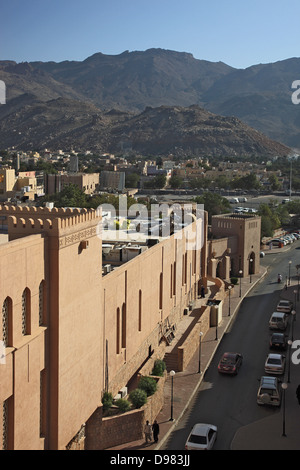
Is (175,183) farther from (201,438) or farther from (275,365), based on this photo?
(201,438)

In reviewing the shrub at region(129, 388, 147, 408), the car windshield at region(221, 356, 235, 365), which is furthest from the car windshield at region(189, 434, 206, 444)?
the car windshield at region(221, 356, 235, 365)

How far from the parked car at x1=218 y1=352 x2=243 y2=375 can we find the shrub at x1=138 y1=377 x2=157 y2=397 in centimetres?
445

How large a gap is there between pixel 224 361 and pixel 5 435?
11295mm

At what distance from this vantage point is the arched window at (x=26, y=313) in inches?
482

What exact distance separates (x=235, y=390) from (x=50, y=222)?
33.2ft

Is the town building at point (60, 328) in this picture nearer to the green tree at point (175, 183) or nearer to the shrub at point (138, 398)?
the shrub at point (138, 398)

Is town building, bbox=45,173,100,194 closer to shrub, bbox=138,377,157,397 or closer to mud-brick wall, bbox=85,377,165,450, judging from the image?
shrub, bbox=138,377,157,397

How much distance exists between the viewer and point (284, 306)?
29.4 metres

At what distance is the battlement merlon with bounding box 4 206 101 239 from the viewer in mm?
12992

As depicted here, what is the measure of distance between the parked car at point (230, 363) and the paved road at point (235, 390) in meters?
0.21

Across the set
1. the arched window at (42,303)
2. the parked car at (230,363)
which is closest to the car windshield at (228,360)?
the parked car at (230,363)

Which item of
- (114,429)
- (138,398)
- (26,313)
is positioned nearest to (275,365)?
(138,398)
